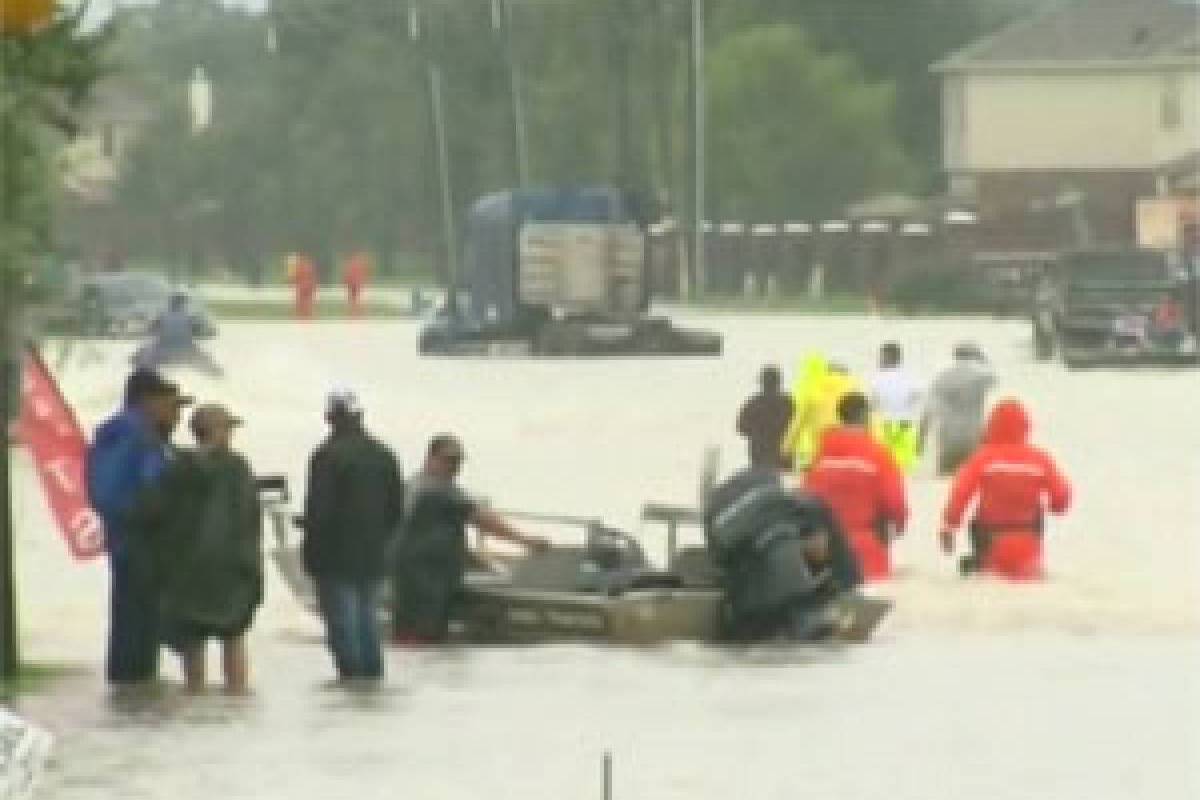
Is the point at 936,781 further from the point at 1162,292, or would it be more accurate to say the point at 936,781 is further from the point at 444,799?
the point at 1162,292

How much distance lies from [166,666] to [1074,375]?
43635 millimetres

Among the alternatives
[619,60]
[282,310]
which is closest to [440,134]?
[282,310]

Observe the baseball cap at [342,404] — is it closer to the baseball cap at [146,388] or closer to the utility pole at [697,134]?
the baseball cap at [146,388]

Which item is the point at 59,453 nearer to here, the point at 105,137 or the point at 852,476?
the point at 852,476

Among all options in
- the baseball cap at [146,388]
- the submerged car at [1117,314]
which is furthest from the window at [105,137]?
the submerged car at [1117,314]

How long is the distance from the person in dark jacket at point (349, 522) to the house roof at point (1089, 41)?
4426 inches

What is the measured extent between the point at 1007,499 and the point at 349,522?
25.6 feet

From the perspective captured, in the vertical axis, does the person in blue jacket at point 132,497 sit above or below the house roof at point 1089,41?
below

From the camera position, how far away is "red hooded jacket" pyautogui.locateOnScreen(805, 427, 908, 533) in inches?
1102

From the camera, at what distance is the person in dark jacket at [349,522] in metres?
22.1

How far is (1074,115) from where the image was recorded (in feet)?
442

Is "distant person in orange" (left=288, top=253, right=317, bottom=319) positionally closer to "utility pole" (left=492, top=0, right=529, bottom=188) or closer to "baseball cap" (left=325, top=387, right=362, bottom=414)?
"utility pole" (left=492, top=0, right=529, bottom=188)

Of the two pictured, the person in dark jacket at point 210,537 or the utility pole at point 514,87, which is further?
the utility pole at point 514,87

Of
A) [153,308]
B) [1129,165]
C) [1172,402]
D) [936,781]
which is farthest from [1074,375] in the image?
[1129,165]
